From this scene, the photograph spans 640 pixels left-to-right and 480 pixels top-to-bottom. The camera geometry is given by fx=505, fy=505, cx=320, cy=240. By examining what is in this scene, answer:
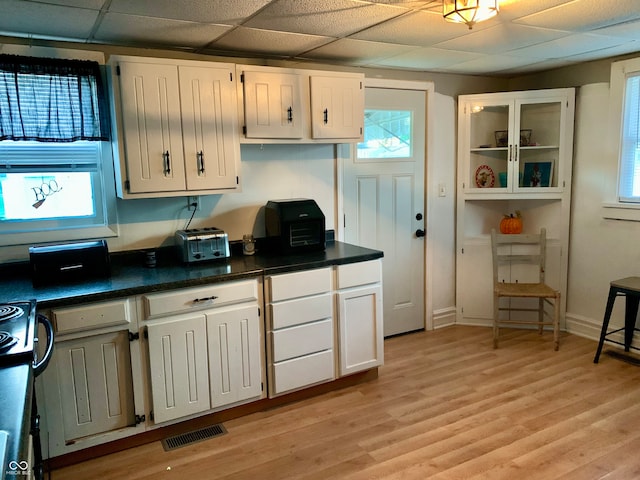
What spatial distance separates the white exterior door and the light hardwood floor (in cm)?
71

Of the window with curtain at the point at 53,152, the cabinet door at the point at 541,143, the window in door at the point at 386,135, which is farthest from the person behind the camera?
the cabinet door at the point at 541,143

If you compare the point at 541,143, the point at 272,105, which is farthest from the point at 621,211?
the point at 272,105

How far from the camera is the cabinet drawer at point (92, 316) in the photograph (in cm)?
241

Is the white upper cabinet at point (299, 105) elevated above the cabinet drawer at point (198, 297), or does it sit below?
above

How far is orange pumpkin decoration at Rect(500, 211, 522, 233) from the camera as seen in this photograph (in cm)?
445

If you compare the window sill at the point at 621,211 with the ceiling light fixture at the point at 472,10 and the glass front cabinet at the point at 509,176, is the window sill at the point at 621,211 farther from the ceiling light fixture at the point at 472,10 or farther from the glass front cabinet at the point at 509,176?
the ceiling light fixture at the point at 472,10

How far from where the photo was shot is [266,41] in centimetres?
301

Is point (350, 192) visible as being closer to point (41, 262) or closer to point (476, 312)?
point (476, 312)

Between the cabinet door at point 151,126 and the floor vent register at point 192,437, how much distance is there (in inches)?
54.9

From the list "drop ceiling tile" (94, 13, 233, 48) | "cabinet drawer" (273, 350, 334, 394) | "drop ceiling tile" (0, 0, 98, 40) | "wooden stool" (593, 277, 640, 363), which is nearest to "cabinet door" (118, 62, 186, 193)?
"drop ceiling tile" (94, 13, 233, 48)

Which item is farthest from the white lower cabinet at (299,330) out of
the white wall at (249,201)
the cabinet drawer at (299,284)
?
the white wall at (249,201)

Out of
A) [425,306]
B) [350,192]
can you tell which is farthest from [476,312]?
[350,192]

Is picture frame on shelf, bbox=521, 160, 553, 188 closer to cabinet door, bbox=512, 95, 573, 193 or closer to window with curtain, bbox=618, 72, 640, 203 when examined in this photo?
cabinet door, bbox=512, 95, 573, 193

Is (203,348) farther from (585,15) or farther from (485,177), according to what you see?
(485,177)
